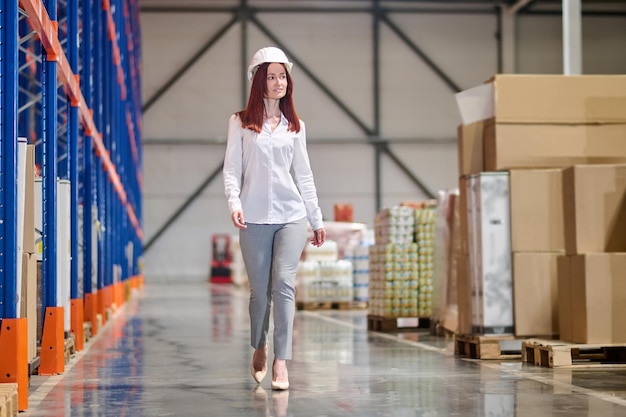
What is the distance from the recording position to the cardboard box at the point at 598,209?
6793 mm

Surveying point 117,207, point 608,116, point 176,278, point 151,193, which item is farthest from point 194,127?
point 608,116

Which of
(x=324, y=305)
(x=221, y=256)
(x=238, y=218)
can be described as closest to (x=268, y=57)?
(x=238, y=218)

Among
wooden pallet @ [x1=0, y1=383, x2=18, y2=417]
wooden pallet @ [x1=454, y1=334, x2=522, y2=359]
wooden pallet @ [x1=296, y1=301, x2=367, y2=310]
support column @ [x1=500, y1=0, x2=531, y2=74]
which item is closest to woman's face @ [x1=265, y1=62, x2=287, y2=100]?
wooden pallet @ [x1=0, y1=383, x2=18, y2=417]

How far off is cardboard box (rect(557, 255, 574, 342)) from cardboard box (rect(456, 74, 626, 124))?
3.96ft

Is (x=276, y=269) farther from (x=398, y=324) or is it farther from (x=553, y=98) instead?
(x=398, y=324)

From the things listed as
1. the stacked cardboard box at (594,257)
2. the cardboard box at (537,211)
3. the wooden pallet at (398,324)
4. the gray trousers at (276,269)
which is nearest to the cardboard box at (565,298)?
the stacked cardboard box at (594,257)

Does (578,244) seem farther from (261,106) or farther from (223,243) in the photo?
(223,243)

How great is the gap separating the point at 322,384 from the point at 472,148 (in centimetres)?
271

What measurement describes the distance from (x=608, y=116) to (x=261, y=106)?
10.6 feet

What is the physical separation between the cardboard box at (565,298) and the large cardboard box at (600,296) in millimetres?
118

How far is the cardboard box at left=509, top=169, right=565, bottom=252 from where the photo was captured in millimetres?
7363

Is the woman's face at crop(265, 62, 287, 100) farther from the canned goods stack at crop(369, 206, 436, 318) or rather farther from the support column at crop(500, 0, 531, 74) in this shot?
the support column at crop(500, 0, 531, 74)

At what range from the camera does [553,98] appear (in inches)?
298

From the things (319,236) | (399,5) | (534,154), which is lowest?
(319,236)
